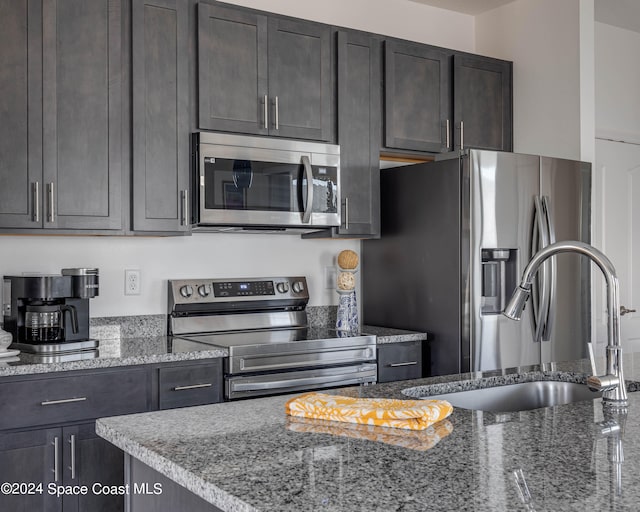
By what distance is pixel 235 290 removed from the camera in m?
3.60

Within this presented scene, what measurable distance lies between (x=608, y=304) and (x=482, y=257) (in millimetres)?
1870

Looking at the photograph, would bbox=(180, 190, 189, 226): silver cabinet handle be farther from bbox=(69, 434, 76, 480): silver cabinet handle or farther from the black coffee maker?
bbox=(69, 434, 76, 480): silver cabinet handle

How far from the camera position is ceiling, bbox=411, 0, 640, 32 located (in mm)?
4289

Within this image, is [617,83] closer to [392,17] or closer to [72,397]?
[392,17]

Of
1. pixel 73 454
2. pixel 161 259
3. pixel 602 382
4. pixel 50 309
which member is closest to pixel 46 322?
pixel 50 309

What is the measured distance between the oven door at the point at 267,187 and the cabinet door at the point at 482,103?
0.90 metres

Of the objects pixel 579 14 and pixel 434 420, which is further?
pixel 579 14

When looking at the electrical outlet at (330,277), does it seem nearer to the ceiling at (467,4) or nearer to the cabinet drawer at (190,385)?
the cabinet drawer at (190,385)

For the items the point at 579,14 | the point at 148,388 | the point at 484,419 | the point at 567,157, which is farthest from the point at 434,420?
the point at 579,14

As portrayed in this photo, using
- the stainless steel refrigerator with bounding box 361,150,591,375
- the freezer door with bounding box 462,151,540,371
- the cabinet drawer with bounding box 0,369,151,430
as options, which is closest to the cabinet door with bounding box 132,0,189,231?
the cabinet drawer with bounding box 0,369,151,430

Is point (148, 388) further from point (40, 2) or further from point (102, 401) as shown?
point (40, 2)

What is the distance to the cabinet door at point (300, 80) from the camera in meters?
3.42

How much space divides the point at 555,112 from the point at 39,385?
300 cm

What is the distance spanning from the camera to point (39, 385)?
2520mm
